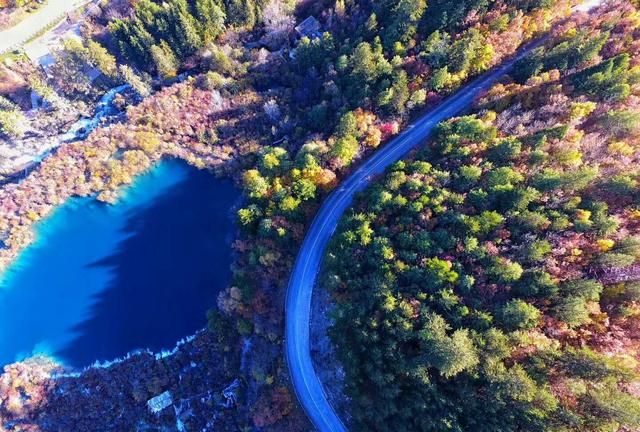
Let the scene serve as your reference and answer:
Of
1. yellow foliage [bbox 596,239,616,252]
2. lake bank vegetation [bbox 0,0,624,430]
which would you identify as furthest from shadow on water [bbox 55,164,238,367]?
yellow foliage [bbox 596,239,616,252]

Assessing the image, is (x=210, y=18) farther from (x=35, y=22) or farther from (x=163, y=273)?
(x=163, y=273)

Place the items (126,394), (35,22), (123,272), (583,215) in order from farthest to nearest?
(35,22) → (123,272) → (126,394) → (583,215)

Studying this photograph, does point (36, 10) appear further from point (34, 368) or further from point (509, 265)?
point (509, 265)

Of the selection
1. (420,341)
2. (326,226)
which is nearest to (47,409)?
(326,226)

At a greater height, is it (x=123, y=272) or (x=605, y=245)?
(x=123, y=272)

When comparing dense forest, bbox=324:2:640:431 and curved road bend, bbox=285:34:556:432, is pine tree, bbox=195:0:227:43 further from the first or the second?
dense forest, bbox=324:2:640:431

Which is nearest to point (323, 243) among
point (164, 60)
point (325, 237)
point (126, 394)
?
point (325, 237)

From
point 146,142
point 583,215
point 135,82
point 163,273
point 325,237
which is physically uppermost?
point 135,82
